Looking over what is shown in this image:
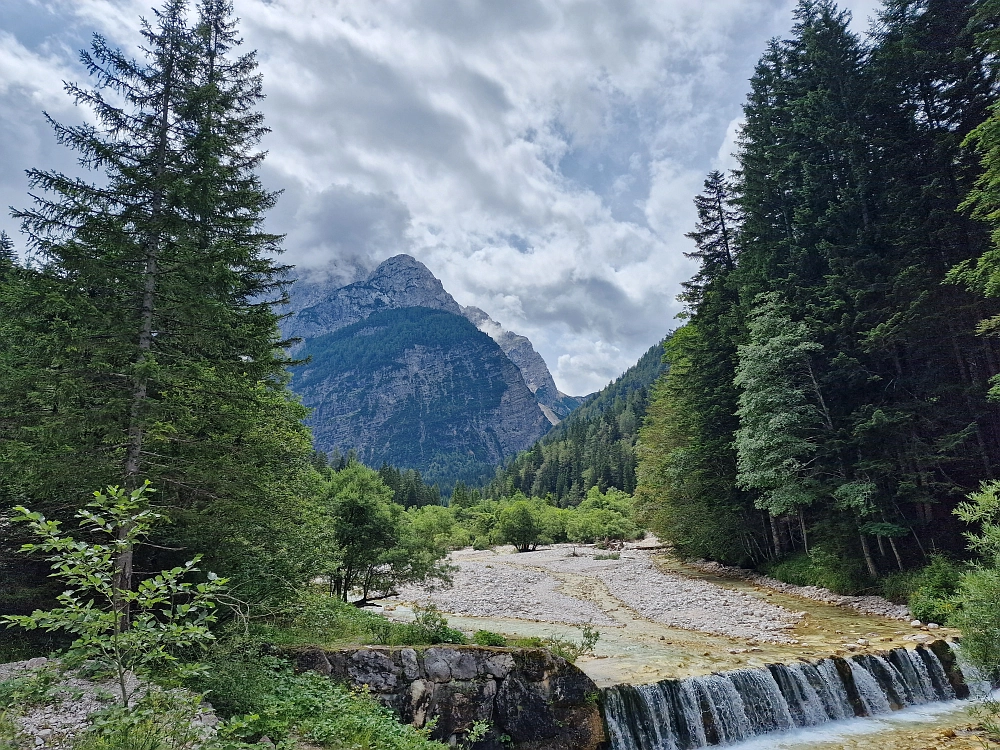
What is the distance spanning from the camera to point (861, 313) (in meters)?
19.2

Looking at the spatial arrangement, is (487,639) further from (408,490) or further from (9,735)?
(408,490)

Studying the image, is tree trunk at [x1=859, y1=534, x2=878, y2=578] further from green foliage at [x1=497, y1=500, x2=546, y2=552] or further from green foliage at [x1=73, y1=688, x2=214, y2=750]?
green foliage at [x1=497, y1=500, x2=546, y2=552]

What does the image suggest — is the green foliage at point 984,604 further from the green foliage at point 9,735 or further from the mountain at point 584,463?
the mountain at point 584,463

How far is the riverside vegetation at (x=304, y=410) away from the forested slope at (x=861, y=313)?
13 centimetres

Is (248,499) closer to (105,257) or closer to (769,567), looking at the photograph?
(105,257)

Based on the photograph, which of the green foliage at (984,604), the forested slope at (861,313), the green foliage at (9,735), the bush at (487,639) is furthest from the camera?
the forested slope at (861,313)

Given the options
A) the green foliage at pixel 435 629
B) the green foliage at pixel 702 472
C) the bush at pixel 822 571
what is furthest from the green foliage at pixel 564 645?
the green foliage at pixel 702 472

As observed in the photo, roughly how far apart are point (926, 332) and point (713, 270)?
13066 millimetres

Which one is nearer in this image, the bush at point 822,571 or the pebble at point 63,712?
the pebble at point 63,712

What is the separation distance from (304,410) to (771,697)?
Result: 14687mm

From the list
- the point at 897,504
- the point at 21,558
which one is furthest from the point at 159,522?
the point at 897,504

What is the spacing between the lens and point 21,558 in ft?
31.1

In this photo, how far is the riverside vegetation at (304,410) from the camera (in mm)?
7879

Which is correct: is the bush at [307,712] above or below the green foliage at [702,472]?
below
